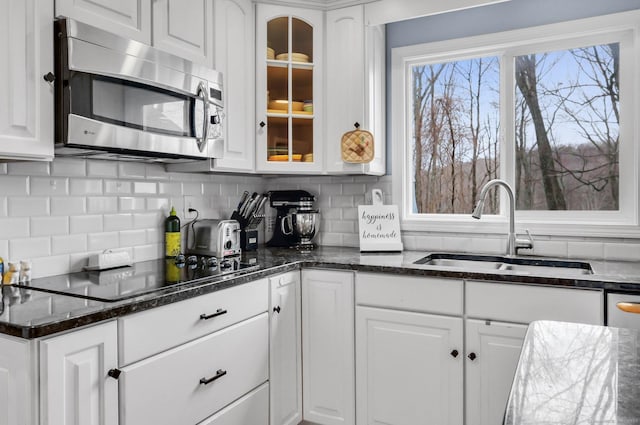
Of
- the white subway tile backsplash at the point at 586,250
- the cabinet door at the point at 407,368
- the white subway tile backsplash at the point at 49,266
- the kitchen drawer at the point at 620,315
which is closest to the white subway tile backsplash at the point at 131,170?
the white subway tile backsplash at the point at 49,266

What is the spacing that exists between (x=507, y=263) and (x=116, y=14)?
2.13 m

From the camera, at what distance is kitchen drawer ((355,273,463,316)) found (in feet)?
6.79

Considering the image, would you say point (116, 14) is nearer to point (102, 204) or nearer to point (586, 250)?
point (102, 204)

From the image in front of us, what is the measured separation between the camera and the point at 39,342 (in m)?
1.21

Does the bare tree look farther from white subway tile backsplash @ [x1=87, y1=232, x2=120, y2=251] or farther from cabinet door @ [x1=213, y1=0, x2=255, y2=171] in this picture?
white subway tile backsplash @ [x1=87, y1=232, x2=120, y2=251]

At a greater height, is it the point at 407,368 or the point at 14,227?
the point at 14,227

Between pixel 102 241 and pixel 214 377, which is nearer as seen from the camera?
pixel 214 377

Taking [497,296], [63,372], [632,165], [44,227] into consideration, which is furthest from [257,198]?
[632,165]

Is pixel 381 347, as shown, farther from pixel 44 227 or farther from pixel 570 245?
pixel 44 227

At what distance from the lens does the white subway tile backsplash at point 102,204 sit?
6.73 feet

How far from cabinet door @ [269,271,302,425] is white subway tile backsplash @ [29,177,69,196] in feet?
3.07

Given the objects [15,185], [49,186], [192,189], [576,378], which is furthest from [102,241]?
[576,378]

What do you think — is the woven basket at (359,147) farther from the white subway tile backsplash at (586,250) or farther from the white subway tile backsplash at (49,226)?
the white subway tile backsplash at (49,226)

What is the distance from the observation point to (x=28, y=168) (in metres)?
1.82
